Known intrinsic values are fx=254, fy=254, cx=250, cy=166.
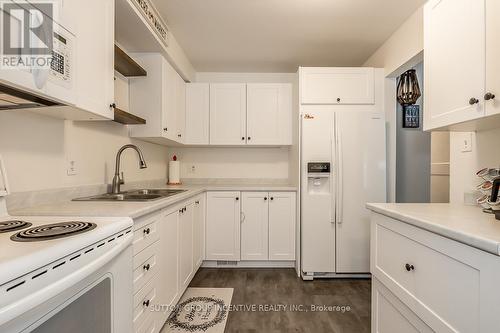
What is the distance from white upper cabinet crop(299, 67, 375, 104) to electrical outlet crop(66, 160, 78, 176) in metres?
2.15

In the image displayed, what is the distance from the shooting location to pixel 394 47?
255 centimetres

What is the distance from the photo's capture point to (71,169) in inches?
62.0

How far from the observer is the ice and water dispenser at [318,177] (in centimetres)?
260

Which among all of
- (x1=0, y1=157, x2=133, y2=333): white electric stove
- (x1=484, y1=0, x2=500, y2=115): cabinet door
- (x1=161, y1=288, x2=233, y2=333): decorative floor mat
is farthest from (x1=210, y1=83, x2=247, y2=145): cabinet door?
(x1=484, y1=0, x2=500, y2=115): cabinet door

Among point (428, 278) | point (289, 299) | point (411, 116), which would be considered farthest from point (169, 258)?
point (411, 116)

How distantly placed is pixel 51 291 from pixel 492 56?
1.72 metres

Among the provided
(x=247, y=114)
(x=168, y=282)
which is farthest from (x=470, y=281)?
(x=247, y=114)

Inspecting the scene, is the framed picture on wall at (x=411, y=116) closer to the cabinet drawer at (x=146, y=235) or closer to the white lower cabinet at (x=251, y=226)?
the white lower cabinet at (x=251, y=226)

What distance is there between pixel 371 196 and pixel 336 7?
180 centimetres

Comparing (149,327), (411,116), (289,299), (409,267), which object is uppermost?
(411,116)

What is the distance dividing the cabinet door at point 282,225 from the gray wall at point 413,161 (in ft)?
5.04

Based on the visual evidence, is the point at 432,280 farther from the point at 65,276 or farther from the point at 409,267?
the point at 65,276

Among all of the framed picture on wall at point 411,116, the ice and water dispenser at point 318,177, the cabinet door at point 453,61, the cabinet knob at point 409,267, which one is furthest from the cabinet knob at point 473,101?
the framed picture on wall at point 411,116

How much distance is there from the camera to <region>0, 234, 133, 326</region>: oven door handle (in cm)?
47
